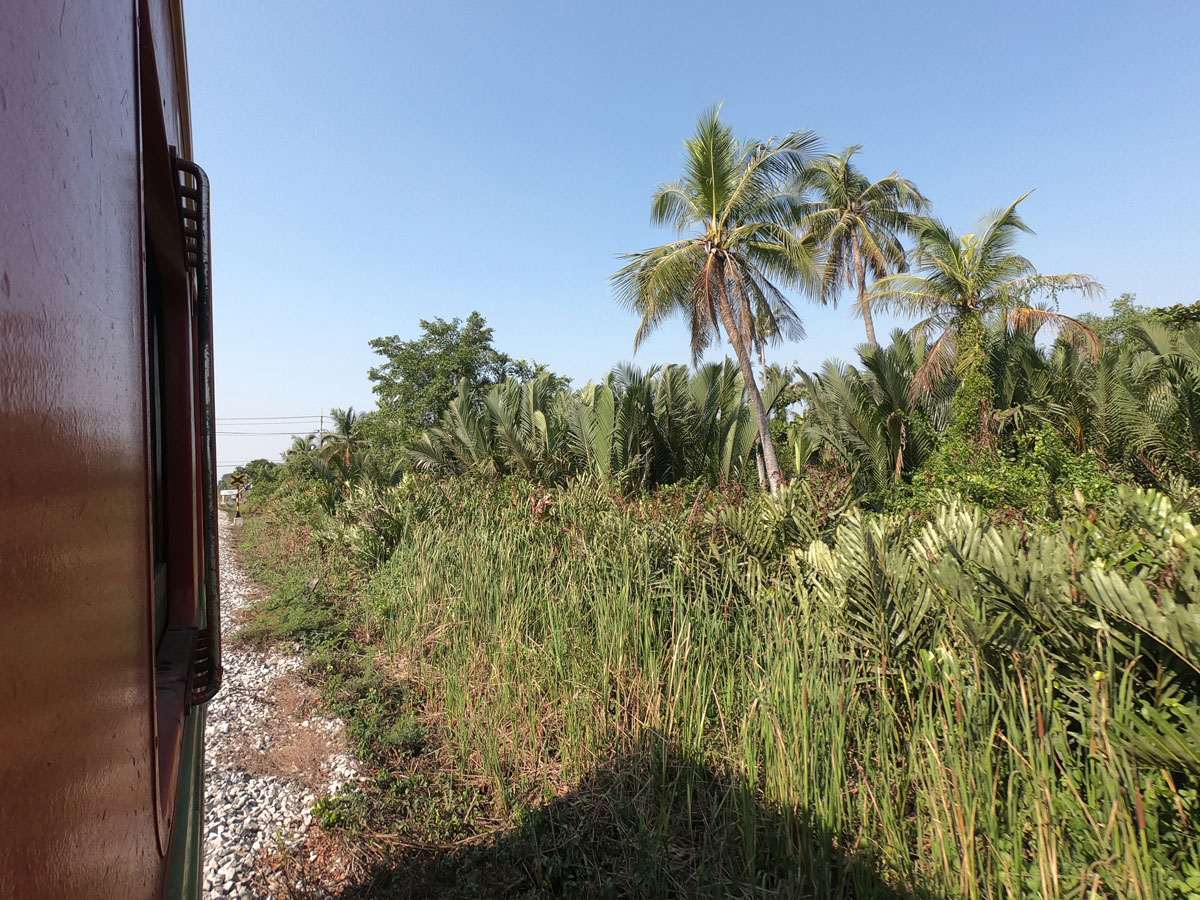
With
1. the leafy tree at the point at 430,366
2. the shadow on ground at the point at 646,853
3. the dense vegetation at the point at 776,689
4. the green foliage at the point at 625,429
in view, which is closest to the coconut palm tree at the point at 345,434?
the leafy tree at the point at 430,366

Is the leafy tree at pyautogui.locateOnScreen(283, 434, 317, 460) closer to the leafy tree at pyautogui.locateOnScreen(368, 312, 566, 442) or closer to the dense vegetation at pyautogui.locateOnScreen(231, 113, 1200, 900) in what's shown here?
the leafy tree at pyautogui.locateOnScreen(368, 312, 566, 442)

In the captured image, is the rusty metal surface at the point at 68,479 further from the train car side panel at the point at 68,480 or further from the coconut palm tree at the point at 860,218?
the coconut palm tree at the point at 860,218

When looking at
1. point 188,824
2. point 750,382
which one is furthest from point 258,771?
point 750,382

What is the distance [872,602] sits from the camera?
242 cm

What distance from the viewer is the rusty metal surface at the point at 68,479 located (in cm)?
38

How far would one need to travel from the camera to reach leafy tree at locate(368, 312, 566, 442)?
75.2 ft

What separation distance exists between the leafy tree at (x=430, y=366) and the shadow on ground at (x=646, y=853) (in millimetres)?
20707

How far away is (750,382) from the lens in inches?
438

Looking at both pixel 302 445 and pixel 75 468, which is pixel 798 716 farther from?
pixel 302 445

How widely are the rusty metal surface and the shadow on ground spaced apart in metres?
1.90

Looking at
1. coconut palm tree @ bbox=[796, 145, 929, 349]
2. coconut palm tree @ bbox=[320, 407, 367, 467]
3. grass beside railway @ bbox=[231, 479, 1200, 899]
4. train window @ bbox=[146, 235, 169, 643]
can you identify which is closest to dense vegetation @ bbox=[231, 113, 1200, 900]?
grass beside railway @ bbox=[231, 479, 1200, 899]

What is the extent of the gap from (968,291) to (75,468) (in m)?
15.9

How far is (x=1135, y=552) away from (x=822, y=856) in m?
1.36

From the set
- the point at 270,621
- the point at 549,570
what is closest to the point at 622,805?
the point at 549,570
